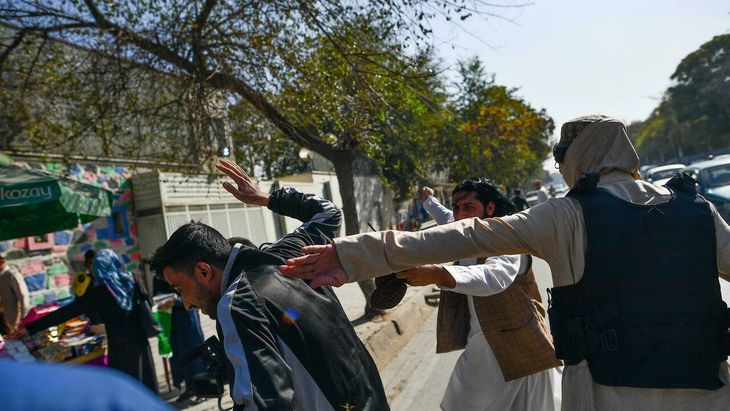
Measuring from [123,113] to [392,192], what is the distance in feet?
87.3

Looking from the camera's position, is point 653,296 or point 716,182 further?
point 716,182

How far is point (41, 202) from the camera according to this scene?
5.37m

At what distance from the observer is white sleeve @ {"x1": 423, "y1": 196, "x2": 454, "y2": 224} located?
4.24 m

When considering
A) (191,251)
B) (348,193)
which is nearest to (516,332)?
(191,251)

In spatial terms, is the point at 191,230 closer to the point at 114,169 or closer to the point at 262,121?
the point at 262,121

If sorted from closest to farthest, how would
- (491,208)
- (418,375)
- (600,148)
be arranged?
(600,148), (491,208), (418,375)

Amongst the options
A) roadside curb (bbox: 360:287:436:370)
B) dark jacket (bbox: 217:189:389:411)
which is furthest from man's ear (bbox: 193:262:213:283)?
roadside curb (bbox: 360:287:436:370)

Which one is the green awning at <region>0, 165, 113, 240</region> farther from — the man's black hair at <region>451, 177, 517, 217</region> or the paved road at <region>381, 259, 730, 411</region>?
the man's black hair at <region>451, 177, 517, 217</region>

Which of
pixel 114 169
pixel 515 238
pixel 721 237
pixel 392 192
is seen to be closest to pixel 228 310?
pixel 515 238

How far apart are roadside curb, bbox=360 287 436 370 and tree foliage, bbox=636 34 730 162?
45664mm

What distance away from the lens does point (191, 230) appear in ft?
7.56

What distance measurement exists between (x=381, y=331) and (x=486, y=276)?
15.4 ft

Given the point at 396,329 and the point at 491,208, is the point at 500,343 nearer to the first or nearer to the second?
the point at 491,208

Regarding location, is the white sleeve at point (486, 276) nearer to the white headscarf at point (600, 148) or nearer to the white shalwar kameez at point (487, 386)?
the white shalwar kameez at point (487, 386)
